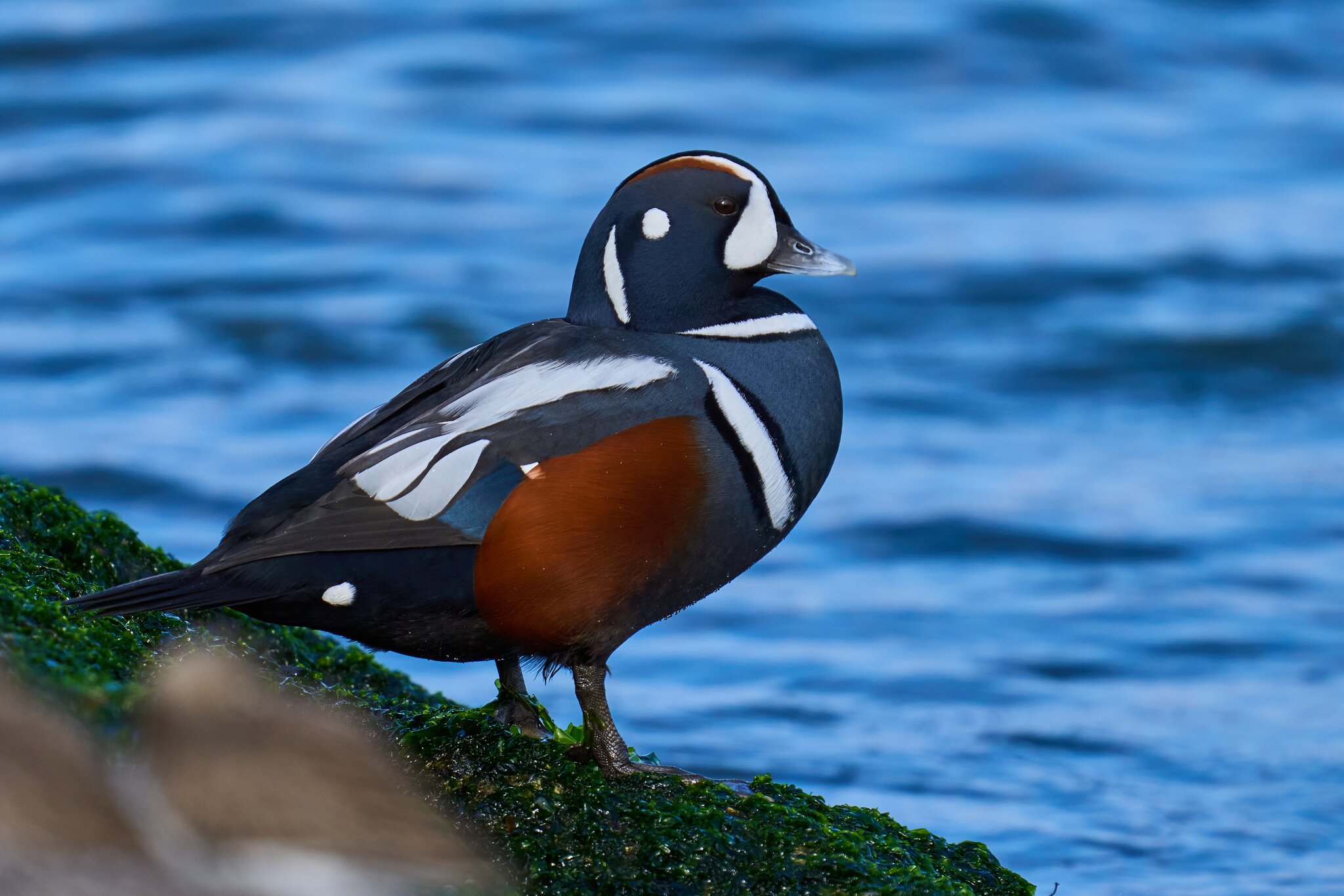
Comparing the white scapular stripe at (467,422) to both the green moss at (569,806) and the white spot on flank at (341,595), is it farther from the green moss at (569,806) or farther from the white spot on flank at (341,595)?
the green moss at (569,806)

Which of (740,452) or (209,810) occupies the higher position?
(740,452)

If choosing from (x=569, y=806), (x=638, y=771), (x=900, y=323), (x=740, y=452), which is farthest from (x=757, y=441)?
(x=900, y=323)

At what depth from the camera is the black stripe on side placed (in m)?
4.45

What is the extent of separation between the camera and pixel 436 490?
167 inches

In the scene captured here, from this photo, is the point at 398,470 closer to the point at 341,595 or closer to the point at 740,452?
the point at 341,595

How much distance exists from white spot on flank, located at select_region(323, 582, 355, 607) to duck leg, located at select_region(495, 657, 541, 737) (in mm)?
691

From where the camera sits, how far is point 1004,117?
16688 millimetres

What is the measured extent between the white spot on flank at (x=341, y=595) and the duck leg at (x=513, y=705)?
2.27 feet

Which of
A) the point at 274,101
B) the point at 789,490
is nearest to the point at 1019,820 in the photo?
the point at 789,490

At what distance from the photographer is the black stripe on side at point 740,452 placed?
14.6ft

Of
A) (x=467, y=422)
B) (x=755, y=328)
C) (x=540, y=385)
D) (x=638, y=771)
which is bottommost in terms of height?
(x=638, y=771)

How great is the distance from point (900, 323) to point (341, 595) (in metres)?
9.42

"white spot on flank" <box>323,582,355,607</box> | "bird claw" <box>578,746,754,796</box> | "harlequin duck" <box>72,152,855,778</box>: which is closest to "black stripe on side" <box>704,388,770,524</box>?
"harlequin duck" <box>72,152,855,778</box>

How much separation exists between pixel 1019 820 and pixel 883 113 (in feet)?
36.6
